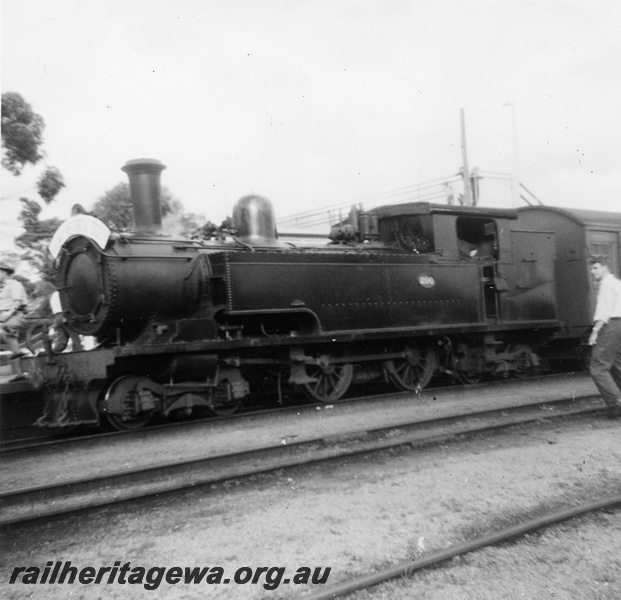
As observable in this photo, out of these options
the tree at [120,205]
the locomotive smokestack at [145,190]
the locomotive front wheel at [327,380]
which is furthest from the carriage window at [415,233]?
the tree at [120,205]

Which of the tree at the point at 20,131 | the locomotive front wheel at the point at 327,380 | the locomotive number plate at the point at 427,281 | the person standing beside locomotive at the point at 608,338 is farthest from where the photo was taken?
the tree at the point at 20,131

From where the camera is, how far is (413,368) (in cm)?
862

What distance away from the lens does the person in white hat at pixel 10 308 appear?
24.4 ft

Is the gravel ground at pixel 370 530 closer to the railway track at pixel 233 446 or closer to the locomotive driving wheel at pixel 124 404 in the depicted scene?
the railway track at pixel 233 446

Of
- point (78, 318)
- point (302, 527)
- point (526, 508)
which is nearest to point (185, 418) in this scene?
point (78, 318)

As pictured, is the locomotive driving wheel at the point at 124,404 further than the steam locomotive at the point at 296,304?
No

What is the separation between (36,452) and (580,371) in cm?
814

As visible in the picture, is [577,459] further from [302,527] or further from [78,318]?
[78,318]

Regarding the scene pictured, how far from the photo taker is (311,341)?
7070 millimetres

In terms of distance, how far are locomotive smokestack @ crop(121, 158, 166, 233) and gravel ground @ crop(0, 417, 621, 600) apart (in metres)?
3.54

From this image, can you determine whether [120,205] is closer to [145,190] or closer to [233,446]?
[145,190]

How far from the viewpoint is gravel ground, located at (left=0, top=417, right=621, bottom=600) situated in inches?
114

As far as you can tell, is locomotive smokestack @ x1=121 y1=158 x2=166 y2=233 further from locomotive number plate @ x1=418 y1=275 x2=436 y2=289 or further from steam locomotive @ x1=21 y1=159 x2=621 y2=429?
locomotive number plate @ x1=418 y1=275 x2=436 y2=289

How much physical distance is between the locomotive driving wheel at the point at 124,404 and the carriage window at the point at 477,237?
4951 mm
